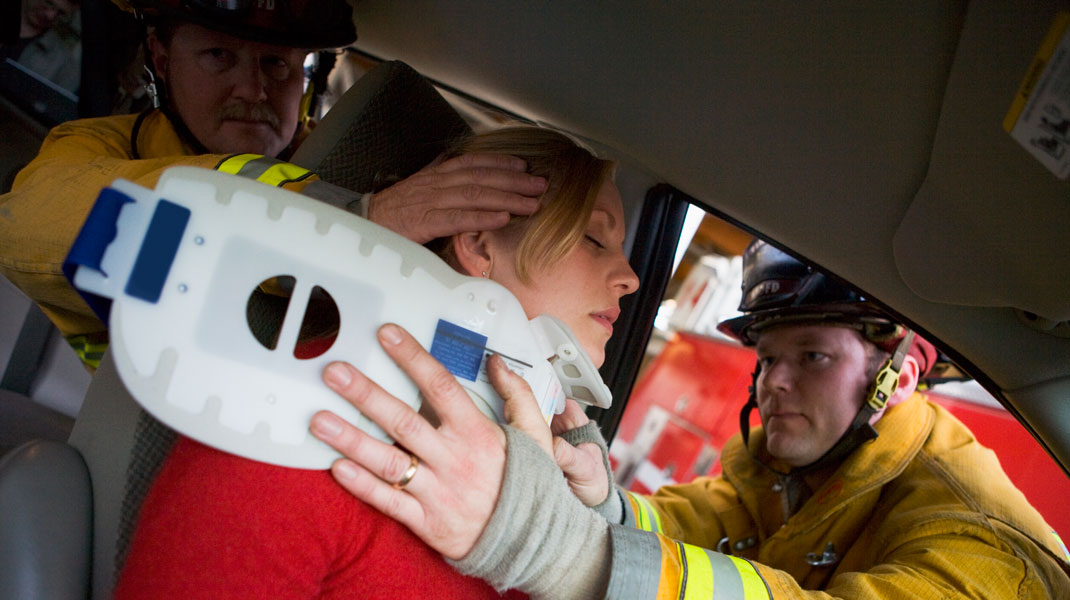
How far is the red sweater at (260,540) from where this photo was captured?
84 cm

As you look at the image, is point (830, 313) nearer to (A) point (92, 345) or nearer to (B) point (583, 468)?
(B) point (583, 468)

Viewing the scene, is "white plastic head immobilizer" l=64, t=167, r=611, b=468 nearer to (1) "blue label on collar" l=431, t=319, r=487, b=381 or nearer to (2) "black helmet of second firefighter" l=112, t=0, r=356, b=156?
(1) "blue label on collar" l=431, t=319, r=487, b=381

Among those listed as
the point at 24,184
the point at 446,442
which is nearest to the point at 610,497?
the point at 446,442

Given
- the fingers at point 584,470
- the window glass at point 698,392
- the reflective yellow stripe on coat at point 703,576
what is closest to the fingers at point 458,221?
the fingers at point 584,470

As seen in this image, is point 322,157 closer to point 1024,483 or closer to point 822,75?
point 822,75

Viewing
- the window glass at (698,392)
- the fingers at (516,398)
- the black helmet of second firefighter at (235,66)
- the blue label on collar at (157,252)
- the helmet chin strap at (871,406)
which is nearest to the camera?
the blue label on collar at (157,252)

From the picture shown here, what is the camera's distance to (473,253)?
130 centimetres

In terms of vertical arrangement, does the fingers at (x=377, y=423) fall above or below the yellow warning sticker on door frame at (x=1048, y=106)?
below

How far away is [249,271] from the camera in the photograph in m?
0.88

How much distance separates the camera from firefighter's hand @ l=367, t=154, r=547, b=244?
1149 mm

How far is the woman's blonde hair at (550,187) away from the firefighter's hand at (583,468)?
1.21 ft

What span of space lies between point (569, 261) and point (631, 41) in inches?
16.2

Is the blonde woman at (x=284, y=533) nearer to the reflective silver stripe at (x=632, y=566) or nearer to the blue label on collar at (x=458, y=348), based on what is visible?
the blue label on collar at (x=458, y=348)

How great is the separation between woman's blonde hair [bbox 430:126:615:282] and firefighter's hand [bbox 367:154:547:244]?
3.0 inches
